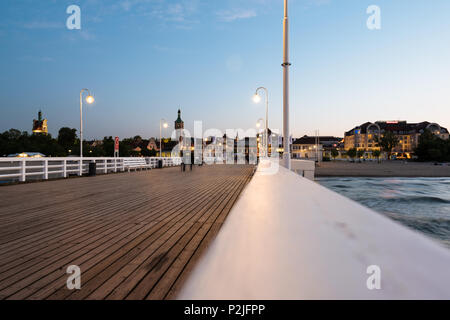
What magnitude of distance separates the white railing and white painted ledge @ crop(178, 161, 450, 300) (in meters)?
12.0

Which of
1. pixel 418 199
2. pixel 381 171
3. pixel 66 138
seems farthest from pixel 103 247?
pixel 66 138

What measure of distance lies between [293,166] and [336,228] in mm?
16034

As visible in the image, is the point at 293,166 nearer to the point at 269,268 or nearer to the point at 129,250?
the point at 129,250

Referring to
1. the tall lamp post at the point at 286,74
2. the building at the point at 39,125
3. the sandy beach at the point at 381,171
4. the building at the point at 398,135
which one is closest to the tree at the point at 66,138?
the building at the point at 39,125

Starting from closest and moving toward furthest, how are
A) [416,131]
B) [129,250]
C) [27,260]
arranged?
[27,260] → [129,250] → [416,131]

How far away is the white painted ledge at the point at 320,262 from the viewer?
1060 millimetres

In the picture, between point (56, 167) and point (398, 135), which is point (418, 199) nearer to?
point (56, 167)

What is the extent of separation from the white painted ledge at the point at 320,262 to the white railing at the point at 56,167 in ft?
39.4

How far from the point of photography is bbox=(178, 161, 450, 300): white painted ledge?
3.48 ft

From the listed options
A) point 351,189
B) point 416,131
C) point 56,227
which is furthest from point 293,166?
point 416,131

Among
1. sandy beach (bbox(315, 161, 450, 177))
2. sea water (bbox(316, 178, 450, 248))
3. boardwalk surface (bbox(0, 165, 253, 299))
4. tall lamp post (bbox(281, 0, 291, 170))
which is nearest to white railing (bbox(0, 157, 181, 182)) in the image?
boardwalk surface (bbox(0, 165, 253, 299))

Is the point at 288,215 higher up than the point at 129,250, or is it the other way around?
the point at 288,215
